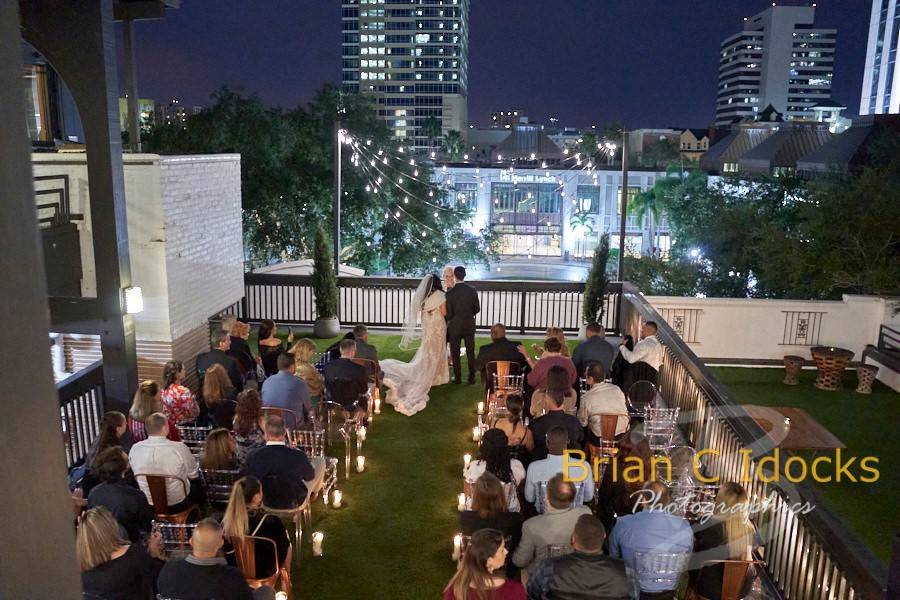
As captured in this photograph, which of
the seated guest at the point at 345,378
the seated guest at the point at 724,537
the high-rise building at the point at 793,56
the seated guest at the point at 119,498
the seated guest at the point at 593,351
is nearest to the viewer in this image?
the seated guest at the point at 724,537

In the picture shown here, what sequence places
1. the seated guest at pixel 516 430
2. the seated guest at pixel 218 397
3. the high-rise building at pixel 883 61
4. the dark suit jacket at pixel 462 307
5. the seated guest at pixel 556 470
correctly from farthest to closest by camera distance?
the high-rise building at pixel 883 61 → the dark suit jacket at pixel 462 307 → the seated guest at pixel 218 397 → the seated guest at pixel 516 430 → the seated guest at pixel 556 470

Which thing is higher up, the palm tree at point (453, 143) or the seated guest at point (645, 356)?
the palm tree at point (453, 143)

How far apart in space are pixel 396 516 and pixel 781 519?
3.21 metres

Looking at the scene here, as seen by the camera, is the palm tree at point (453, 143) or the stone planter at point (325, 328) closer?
the stone planter at point (325, 328)

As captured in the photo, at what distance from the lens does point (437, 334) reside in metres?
9.89

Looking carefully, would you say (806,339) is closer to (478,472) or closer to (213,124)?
(478,472)

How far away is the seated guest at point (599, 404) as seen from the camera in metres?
6.91

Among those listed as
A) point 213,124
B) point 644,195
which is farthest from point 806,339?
point 644,195

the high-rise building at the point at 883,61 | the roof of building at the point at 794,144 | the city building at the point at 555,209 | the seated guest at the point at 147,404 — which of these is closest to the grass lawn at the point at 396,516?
the seated guest at the point at 147,404

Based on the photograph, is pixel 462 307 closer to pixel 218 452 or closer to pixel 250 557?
pixel 218 452

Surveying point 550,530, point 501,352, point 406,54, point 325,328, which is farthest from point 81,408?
point 406,54

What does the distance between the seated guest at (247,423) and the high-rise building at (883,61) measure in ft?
336

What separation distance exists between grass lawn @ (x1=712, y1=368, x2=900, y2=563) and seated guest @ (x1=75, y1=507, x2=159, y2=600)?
5587 mm

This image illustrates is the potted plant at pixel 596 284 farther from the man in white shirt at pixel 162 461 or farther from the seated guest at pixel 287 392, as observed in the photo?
the man in white shirt at pixel 162 461
